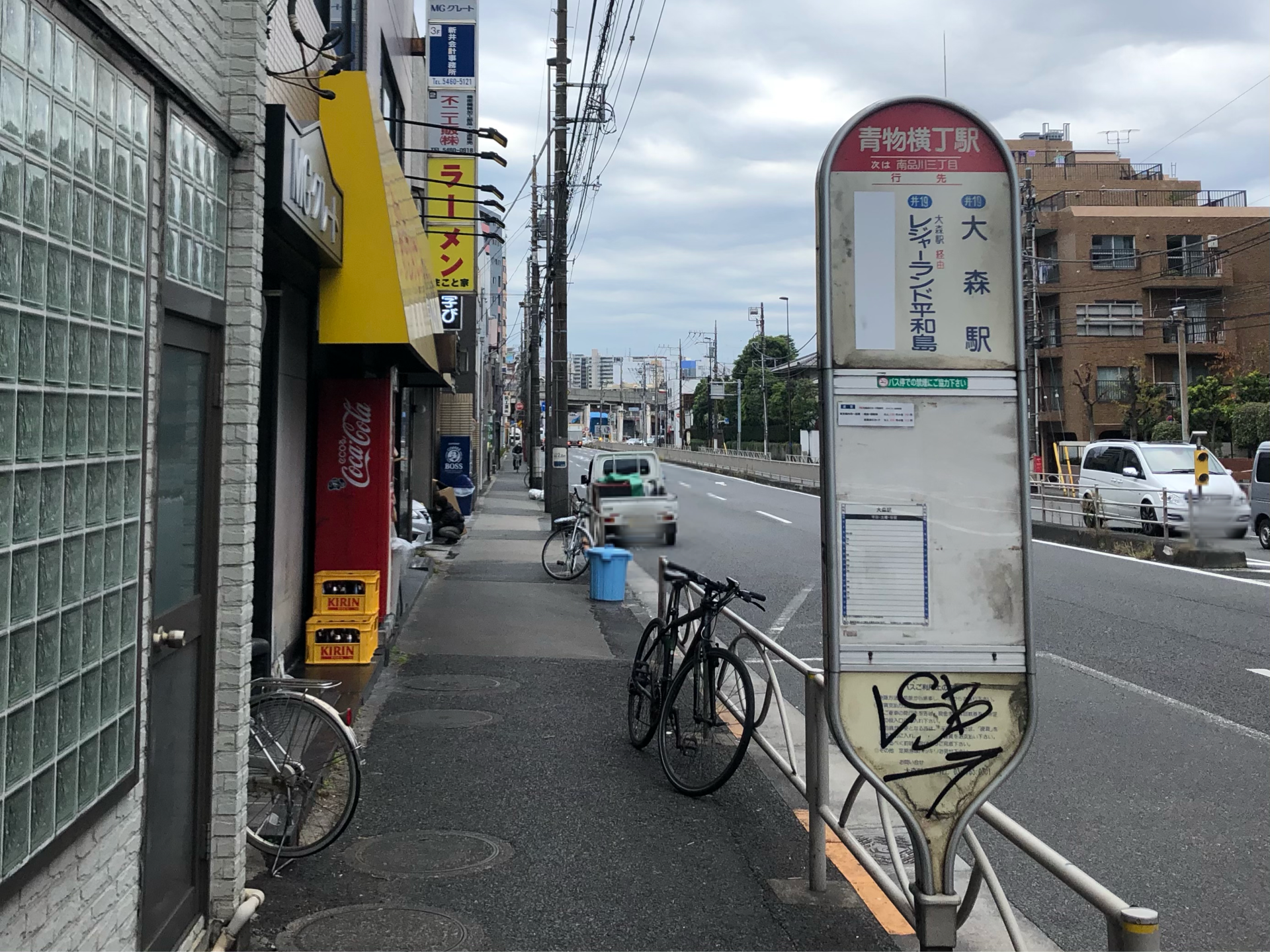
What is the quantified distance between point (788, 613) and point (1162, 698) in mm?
5037

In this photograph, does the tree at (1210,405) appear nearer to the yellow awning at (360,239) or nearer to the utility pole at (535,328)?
the utility pole at (535,328)

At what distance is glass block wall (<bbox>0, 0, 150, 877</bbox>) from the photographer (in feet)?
7.84

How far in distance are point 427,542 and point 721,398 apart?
2865 inches

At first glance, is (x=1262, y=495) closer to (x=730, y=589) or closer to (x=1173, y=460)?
(x=1173, y=460)

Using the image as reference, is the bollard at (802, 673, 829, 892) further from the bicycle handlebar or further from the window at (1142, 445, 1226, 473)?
the window at (1142, 445, 1226, 473)

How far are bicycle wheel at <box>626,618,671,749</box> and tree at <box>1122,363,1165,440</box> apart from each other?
4337 cm

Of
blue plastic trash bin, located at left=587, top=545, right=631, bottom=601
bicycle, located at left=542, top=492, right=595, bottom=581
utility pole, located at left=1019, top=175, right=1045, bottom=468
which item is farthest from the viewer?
utility pole, located at left=1019, top=175, right=1045, bottom=468

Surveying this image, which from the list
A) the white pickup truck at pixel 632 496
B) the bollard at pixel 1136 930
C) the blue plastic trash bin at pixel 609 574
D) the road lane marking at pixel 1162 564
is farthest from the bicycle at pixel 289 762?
the white pickup truck at pixel 632 496

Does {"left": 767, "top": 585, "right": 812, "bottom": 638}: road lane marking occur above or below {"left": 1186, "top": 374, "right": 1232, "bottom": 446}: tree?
below

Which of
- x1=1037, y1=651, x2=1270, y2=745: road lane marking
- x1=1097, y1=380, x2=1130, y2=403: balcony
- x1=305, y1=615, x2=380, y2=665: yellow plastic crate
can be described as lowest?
x1=1037, y1=651, x2=1270, y2=745: road lane marking

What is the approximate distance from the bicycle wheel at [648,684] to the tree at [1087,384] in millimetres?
46829

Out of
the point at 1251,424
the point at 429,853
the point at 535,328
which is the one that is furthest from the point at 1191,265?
the point at 429,853

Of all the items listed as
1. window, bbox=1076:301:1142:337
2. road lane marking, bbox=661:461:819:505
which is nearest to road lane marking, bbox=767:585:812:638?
road lane marking, bbox=661:461:819:505

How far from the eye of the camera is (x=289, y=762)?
15.7 ft
